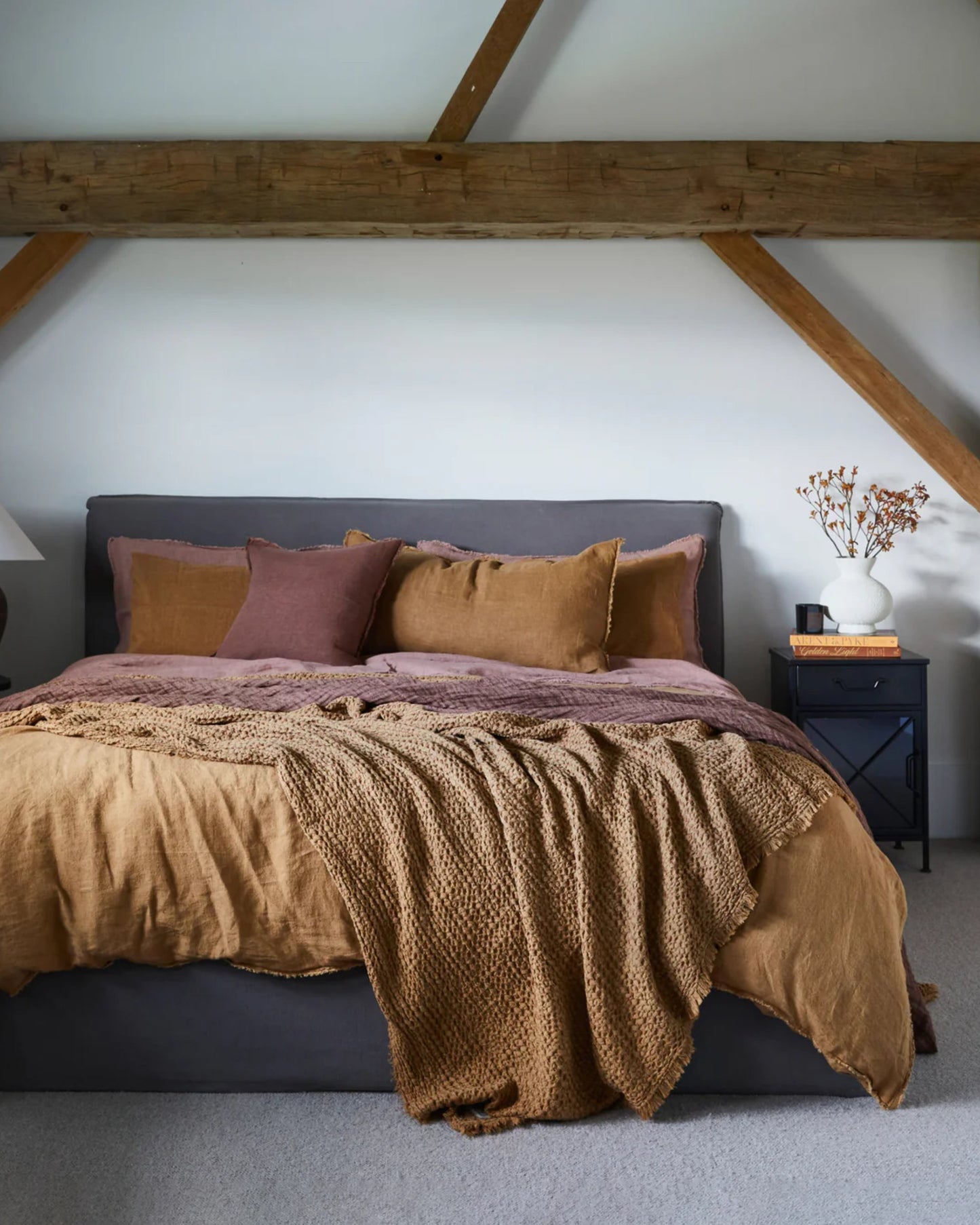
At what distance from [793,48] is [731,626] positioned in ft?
6.96

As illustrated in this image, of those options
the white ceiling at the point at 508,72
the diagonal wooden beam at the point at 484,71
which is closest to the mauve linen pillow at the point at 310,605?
the diagonal wooden beam at the point at 484,71

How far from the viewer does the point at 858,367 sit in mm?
3727

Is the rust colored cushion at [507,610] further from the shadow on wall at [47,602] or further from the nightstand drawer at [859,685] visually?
the shadow on wall at [47,602]

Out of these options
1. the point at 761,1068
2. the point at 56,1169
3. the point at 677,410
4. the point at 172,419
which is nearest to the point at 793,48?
the point at 677,410

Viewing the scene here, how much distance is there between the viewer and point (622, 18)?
384cm

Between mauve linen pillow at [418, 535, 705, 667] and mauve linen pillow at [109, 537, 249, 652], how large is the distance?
69 cm

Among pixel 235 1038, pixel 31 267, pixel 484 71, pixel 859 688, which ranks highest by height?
pixel 484 71

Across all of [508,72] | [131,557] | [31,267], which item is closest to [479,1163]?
[131,557]

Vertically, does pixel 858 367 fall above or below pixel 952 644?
above

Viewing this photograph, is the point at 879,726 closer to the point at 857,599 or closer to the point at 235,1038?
the point at 857,599

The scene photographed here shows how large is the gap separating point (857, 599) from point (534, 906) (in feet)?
7.08

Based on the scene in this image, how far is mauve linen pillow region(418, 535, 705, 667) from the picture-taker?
11.6 ft

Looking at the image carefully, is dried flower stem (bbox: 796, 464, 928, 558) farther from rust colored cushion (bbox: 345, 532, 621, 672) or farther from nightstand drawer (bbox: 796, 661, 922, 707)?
rust colored cushion (bbox: 345, 532, 621, 672)

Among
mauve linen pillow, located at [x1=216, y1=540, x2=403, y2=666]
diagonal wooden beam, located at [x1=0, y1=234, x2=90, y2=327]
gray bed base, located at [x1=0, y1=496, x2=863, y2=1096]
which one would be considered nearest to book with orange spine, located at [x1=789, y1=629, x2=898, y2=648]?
mauve linen pillow, located at [x1=216, y1=540, x2=403, y2=666]
